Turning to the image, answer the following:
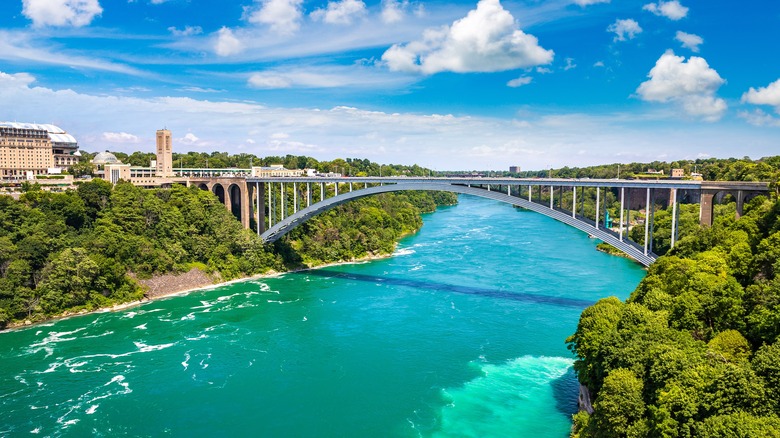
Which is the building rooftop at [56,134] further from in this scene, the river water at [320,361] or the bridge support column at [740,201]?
the bridge support column at [740,201]

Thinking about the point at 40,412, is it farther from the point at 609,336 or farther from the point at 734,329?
the point at 734,329

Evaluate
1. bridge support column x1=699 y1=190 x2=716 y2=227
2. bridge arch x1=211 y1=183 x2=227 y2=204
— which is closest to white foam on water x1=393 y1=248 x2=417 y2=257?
bridge arch x1=211 y1=183 x2=227 y2=204

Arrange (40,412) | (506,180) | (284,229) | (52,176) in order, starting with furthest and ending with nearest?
(52,176)
(284,229)
(506,180)
(40,412)

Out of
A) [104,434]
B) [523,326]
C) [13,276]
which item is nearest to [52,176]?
[13,276]

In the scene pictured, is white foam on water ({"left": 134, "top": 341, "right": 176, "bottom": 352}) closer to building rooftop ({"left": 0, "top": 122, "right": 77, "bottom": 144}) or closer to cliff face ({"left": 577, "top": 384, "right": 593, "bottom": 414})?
cliff face ({"left": 577, "top": 384, "right": 593, "bottom": 414})

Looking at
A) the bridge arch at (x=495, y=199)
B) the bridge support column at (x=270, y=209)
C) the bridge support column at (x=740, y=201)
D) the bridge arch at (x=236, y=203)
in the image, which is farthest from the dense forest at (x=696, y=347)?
the bridge arch at (x=236, y=203)

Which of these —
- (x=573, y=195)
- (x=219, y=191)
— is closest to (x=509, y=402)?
(x=573, y=195)
